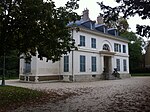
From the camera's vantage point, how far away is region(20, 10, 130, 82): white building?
938 inches

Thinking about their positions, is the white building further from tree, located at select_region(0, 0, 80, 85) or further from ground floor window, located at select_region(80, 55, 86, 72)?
tree, located at select_region(0, 0, 80, 85)

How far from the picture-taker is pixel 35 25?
353 inches

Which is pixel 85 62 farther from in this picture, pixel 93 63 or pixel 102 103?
pixel 102 103

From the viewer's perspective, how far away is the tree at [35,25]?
8.73 metres

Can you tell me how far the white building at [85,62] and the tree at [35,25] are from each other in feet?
43.7

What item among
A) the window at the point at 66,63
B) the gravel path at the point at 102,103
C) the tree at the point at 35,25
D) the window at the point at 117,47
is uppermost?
the window at the point at 117,47

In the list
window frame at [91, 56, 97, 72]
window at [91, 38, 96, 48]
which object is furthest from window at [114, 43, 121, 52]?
window frame at [91, 56, 97, 72]

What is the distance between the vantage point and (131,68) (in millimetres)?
45438

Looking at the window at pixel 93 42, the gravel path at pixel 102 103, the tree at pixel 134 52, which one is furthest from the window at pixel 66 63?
the tree at pixel 134 52

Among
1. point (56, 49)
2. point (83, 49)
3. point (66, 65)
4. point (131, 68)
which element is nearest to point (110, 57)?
point (83, 49)

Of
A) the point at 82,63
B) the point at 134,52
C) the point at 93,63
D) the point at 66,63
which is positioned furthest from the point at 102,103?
the point at 134,52

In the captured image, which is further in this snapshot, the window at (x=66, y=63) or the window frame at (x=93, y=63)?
the window frame at (x=93, y=63)

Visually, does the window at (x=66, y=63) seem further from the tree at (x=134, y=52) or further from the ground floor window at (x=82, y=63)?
the tree at (x=134, y=52)

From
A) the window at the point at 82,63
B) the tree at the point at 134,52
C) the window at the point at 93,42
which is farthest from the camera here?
the tree at the point at 134,52
